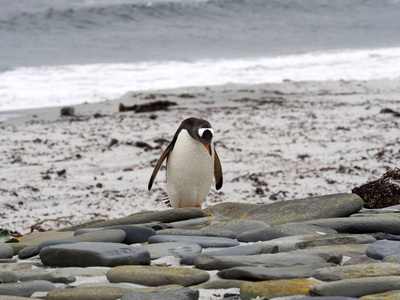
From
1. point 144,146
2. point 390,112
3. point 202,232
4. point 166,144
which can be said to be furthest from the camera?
point 390,112

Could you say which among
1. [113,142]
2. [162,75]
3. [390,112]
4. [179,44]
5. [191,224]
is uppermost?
[179,44]

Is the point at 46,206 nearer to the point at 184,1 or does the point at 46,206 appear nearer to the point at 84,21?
the point at 84,21

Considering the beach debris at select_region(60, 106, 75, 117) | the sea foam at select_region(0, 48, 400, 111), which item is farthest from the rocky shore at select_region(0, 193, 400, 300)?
the sea foam at select_region(0, 48, 400, 111)

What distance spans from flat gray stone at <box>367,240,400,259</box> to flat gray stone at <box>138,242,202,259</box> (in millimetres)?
831

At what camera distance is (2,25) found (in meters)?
29.5

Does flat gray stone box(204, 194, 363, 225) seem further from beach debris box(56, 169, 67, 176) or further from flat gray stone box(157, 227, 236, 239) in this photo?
beach debris box(56, 169, 67, 176)

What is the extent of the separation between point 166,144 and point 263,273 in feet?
19.3

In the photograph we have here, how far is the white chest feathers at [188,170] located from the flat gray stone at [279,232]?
0.94 metres

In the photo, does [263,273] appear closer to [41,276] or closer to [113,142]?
[41,276]

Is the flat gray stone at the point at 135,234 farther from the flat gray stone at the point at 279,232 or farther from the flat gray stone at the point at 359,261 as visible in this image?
the flat gray stone at the point at 359,261

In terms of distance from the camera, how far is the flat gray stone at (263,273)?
2.26 metres

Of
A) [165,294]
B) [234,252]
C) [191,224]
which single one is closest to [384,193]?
[191,224]

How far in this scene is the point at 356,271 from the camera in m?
2.27

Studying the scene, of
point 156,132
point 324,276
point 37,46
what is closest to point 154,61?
point 37,46
